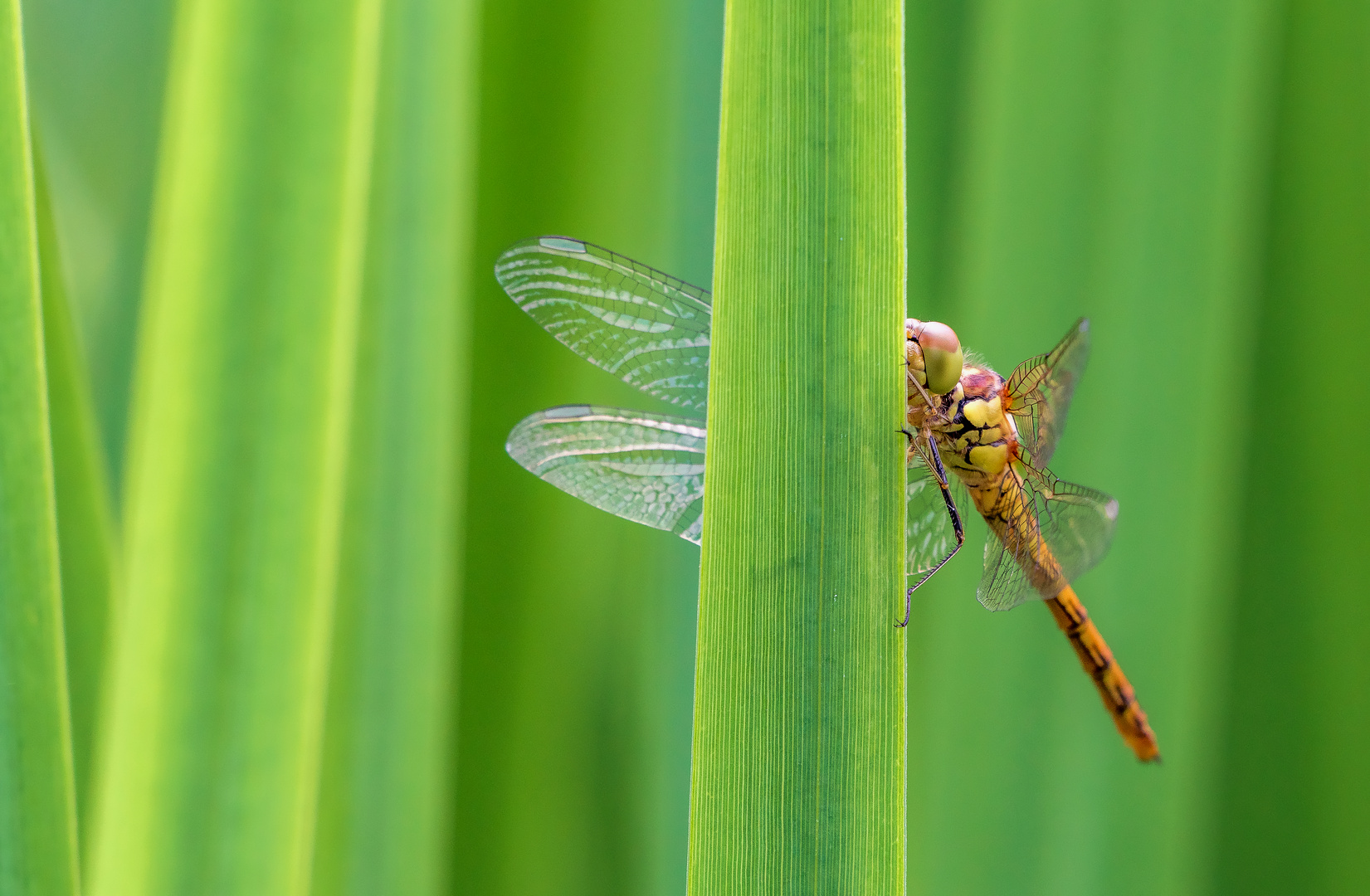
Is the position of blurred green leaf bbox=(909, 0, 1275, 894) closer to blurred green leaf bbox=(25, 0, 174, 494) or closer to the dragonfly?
the dragonfly

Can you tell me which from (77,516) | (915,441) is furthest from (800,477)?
(77,516)

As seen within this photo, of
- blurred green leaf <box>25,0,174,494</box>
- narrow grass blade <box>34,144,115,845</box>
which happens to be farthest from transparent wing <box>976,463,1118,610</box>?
blurred green leaf <box>25,0,174,494</box>

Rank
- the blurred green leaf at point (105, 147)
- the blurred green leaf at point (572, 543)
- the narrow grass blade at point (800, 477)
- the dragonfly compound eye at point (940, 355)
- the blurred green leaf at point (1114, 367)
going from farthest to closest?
the blurred green leaf at point (105, 147) → the blurred green leaf at point (572, 543) → the blurred green leaf at point (1114, 367) → the dragonfly compound eye at point (940, 355) → the narrow grass blade at point (800, 477)

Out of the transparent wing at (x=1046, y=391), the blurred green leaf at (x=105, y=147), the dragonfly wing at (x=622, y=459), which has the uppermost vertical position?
the blurred green leaf at (x=105, y=147)

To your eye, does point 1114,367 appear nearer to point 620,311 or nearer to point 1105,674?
point 1105,674

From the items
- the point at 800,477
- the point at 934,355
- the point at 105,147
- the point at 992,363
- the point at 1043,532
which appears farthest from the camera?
the point at 105,147

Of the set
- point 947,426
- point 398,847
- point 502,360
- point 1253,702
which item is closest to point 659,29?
point 502,360

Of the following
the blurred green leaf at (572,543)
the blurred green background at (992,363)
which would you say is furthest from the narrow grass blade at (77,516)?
the blurred green leaf at (572,543)

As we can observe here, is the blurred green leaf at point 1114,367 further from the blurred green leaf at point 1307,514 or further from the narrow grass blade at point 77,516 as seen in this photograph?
the narrow grass blade at point 77,516
